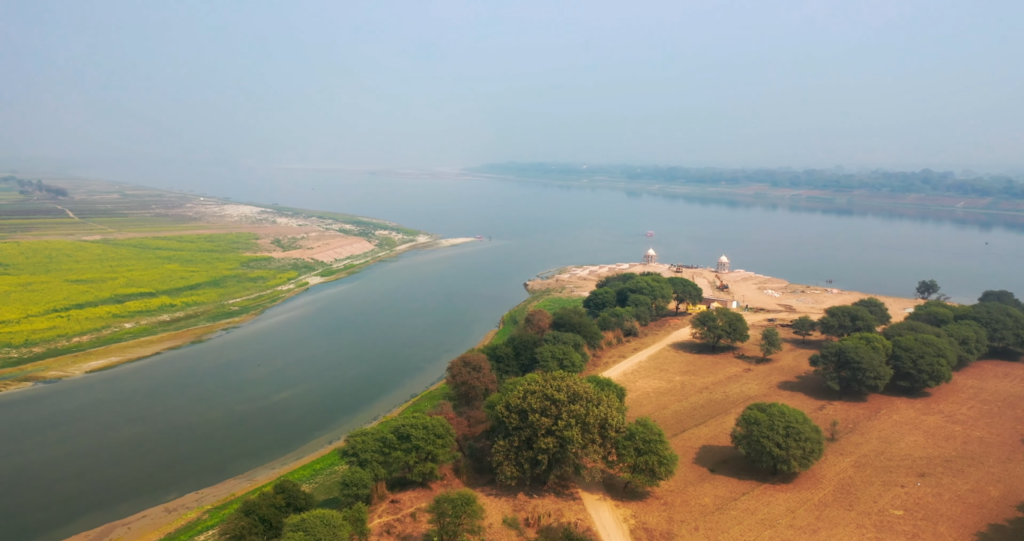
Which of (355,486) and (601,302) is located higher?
(601,302)

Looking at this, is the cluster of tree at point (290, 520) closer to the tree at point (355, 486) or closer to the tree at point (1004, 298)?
the tree at point (355, 486)

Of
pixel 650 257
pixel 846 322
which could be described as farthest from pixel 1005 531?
pixel 650 257

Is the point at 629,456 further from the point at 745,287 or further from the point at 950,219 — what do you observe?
the point at 950,219

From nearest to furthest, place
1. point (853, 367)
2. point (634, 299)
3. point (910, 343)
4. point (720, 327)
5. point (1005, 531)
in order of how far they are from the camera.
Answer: point (1005, 531)
point (853, 367)
point (910, 343)
point (720, 327)
point (634, 299)

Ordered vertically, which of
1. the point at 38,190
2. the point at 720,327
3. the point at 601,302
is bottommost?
the point at 601,302

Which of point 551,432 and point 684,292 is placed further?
point 684,292

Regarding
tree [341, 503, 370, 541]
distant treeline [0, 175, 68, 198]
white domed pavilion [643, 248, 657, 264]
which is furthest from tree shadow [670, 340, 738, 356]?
distant treeline [0, 175, 68, 198]

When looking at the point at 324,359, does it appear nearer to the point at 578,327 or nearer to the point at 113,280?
the point at 578,327

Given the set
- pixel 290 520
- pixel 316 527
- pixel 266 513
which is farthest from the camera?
pixel 266 513
